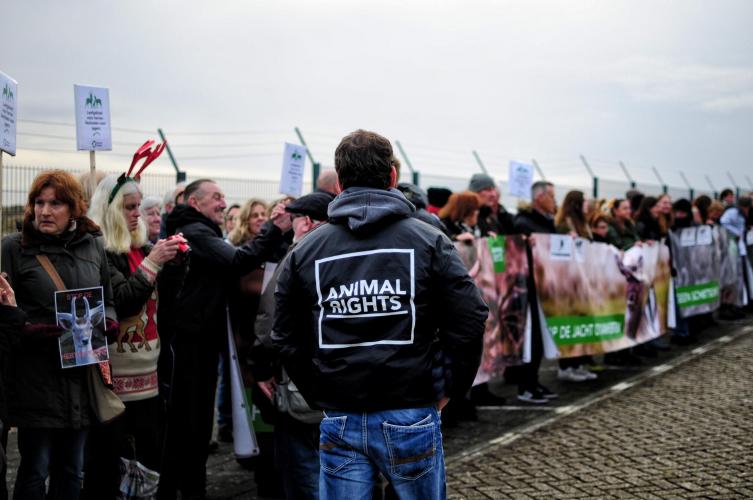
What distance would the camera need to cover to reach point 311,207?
507cm

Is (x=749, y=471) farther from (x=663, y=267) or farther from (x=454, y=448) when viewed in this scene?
(x=663, y=267)

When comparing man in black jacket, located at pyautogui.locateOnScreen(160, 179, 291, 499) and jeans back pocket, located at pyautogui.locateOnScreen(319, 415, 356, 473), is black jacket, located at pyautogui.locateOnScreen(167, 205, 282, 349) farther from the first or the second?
jeans back pocket, located at pyautogui.locateOnScreen(319, 415, 356, 473)

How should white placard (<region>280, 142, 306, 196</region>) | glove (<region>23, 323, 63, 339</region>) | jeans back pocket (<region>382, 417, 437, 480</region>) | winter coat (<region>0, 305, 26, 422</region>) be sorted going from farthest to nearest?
white placard (<region>280, 142, 306, 196</region>) < glove (<region>23, 323, 63, 339</region>) < winter coat (<region>0, 305, 26, 422</region>) < jeans back pocket (<region>382, 417, 437, 480</region>)

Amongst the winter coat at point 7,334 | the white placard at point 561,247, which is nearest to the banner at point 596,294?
the white placard at point 561,247

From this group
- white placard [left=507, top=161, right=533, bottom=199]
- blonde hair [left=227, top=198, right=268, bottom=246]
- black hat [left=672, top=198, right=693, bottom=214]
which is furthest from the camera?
black hat [left=672, top=198, right=693, bottom=214]

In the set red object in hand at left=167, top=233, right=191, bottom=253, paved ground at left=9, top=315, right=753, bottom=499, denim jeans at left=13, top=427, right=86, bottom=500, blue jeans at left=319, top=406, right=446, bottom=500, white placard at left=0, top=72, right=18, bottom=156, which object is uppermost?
white placard at left=0, top=72, right=18, bottom=156

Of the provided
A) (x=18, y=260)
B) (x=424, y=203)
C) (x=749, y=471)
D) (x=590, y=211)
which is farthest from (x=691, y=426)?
(x=18, y=260)

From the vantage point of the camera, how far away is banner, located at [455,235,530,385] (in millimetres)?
8625

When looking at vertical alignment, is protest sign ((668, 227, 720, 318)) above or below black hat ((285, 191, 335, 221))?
below

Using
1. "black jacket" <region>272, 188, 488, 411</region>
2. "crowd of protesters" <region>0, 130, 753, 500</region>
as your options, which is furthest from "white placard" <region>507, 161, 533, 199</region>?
"black jacket" <region>272, 188, 488, 411</region>

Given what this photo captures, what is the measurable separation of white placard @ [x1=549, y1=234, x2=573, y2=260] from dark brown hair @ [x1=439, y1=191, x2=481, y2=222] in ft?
5.09

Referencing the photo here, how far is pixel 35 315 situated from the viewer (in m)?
4.67

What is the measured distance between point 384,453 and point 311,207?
2.04m

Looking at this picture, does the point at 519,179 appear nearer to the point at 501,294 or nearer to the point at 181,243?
the point at 501,294
